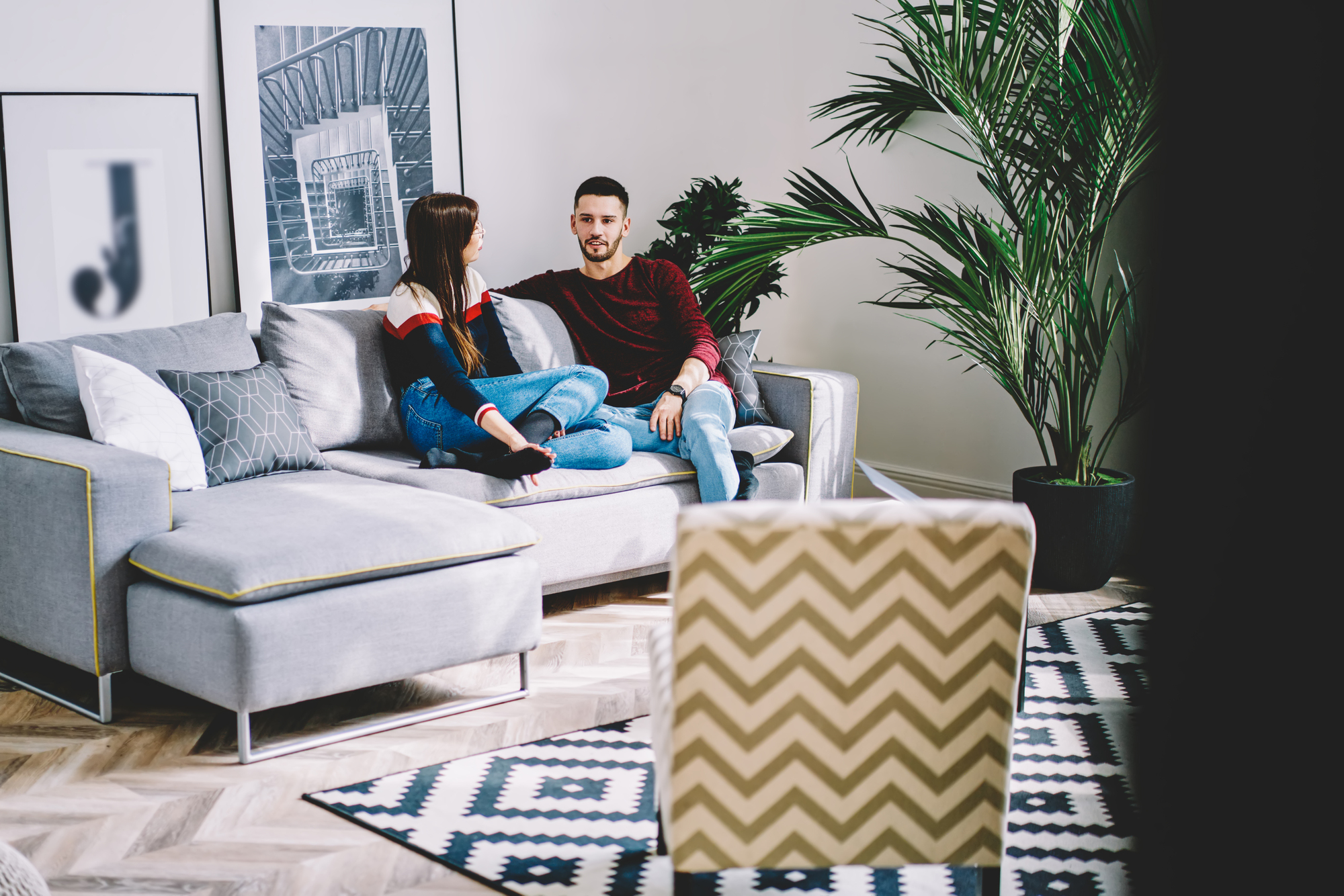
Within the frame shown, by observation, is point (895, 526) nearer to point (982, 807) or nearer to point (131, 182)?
point (982, 807)

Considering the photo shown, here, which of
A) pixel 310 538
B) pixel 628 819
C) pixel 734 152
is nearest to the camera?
pixel 628 819

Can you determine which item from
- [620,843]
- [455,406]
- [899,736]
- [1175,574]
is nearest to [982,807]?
[899,736]

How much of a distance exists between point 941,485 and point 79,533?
3.04 meters

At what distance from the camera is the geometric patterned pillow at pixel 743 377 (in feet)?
11.9

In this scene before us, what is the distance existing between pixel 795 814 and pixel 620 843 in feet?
1.95

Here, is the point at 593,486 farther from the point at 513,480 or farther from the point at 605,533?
the point at 513,480

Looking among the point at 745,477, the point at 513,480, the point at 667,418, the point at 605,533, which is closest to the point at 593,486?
the point at 605,533

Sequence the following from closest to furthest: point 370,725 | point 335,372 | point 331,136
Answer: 1. point 370,725
2. point 335,372
3. point 331,136

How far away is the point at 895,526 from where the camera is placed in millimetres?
1348

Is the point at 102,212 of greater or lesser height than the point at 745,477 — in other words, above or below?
above

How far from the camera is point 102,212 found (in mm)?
3510

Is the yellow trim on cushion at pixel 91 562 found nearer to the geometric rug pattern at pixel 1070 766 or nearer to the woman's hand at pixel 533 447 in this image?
the woman's hand at pixel 533 447

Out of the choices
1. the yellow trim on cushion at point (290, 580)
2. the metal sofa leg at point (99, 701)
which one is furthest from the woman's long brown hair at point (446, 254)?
the metal sofa leg at point (99, 701)

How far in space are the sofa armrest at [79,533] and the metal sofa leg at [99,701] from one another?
0.14 ft
